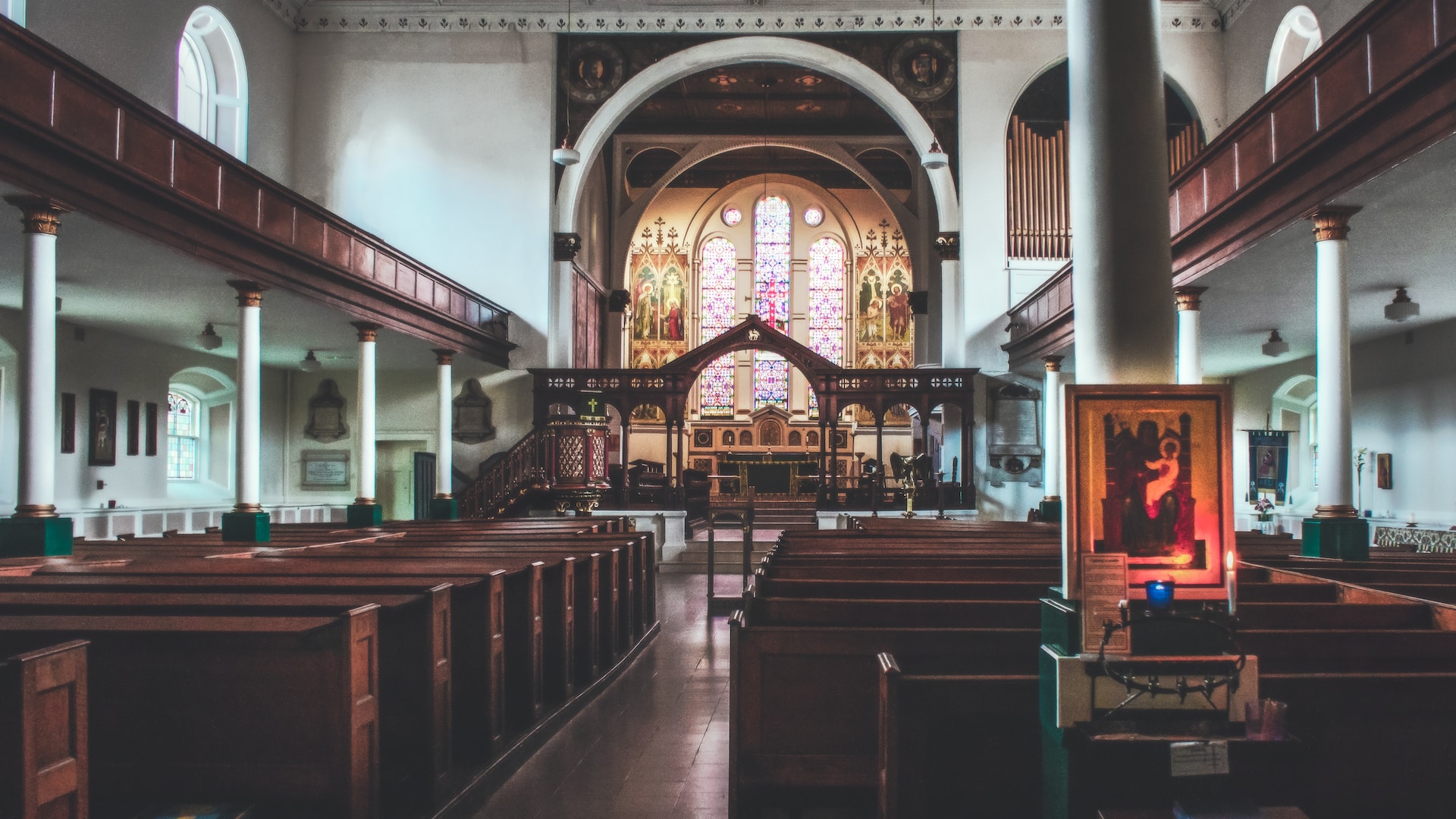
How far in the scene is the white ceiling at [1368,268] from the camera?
7445 mm

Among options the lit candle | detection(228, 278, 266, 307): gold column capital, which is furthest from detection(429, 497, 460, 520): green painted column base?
the lit candle

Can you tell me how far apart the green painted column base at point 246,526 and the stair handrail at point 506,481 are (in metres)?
6.42

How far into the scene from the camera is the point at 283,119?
1880 centimetres

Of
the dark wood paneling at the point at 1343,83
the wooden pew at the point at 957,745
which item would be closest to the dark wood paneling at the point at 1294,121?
the dark wood paneling at the point at 1343,83

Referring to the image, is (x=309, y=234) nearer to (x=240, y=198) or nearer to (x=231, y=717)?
(x=240, y=198)

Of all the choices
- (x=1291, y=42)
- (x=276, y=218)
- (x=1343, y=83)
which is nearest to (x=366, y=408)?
(x=276, y=218)

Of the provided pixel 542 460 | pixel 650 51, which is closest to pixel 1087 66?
pixel 542 460

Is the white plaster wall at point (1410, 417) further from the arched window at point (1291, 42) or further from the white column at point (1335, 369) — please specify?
the white column at point (1335, 369)

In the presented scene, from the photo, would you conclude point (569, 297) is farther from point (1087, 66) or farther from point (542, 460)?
point (1087, 66)

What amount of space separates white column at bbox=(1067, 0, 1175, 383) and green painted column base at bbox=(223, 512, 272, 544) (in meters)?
9.48

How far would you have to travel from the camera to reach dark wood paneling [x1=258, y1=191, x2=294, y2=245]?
10758 millimetres

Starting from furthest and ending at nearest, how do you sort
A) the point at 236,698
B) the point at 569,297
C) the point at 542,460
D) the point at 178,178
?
the point at 569,297 < the point at 542,460 < the point at 178,178 < the point at 236,698

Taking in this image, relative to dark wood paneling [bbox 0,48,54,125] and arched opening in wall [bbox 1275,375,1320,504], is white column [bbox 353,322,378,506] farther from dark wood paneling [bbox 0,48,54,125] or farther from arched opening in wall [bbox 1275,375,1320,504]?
arched opening in wall [bbox 1275,375,1320,504]

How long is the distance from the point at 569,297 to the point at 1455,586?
1633 centimetres
